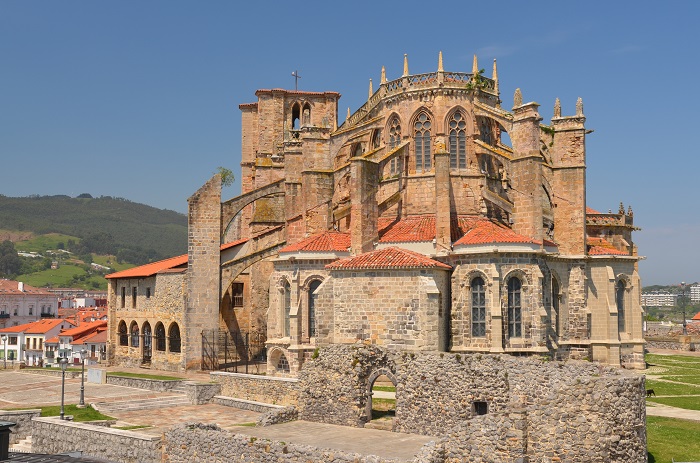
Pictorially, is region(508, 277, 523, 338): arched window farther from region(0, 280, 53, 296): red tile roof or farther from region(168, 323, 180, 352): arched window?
region(0, 280, 53, 296): red tile roof

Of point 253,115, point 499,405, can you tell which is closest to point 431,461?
point 499,405

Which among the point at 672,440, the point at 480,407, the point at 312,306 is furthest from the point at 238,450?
the point at 312,306

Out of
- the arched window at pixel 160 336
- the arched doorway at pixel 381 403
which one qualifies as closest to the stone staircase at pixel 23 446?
the arched doorway at pixel 381 403

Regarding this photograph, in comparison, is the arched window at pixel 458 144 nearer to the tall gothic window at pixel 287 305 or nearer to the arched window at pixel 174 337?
the tall gothic window at pixel 287 305

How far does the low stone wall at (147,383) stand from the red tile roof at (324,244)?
8.37 metres

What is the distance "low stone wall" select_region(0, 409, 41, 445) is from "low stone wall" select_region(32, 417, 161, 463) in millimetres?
781

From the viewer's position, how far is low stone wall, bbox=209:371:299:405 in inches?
1100

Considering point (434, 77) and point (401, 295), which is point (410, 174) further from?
point (401, 295)

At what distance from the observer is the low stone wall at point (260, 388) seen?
91.7 ft

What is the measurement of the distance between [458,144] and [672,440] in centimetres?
2057

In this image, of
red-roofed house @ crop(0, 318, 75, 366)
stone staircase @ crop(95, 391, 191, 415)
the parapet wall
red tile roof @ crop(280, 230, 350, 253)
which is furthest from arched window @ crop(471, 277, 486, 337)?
red-roofed house @ crop(0, 318, 75, 366)

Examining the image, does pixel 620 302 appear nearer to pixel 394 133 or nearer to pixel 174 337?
pixel 394 133

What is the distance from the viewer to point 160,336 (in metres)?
42.2

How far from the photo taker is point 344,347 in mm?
23422
